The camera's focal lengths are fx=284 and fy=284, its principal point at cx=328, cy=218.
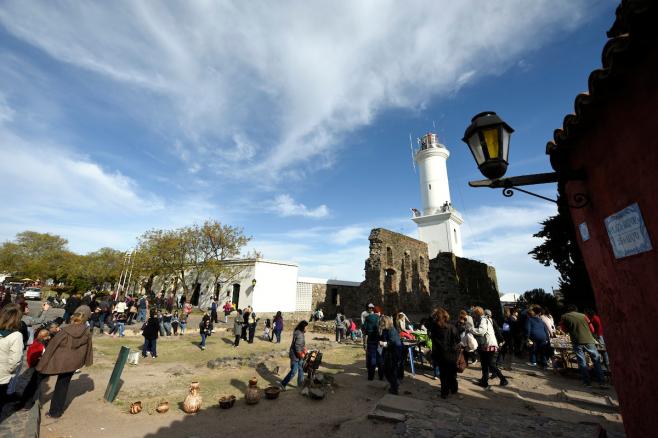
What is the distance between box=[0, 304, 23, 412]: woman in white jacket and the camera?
3787mm

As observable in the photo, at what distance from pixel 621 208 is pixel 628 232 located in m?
A: 0.22

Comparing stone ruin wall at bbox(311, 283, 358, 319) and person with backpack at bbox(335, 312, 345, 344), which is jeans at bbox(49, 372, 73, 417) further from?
stone ruin wall at bbox(311, 283, 358, 319)

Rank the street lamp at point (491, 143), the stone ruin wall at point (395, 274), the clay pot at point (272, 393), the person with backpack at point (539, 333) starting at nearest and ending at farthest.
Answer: the street lamp at point (491, 143) → the clay pot at point (272, 393) → the person with backpack at point (539, 333) → the stone ruin wall at point (395, 274)

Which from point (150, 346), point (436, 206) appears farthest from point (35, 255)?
point (436, 206)

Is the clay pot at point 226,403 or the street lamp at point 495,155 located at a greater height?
A: the street lamp at point 495,155

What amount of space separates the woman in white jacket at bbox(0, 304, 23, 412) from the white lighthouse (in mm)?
27304

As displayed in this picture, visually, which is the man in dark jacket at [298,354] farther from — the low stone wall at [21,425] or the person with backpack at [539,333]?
the person with backpack at [539,333]

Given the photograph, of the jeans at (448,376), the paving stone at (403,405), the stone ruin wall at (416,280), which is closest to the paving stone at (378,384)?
the jeans at (448,376)

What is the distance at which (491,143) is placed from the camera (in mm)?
2812

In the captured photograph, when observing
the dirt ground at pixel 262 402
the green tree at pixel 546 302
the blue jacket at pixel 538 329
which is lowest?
the dirt ground at pixel 262 402

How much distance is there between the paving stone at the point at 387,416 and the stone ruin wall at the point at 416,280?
1279cm

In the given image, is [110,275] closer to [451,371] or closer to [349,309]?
[349,309]

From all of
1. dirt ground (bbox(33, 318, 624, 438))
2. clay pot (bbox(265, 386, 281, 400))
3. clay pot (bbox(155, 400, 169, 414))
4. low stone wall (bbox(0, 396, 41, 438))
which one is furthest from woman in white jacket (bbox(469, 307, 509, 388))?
low stone wall (bbox(0, 396, 41, 438))

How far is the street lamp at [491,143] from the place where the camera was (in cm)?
279
